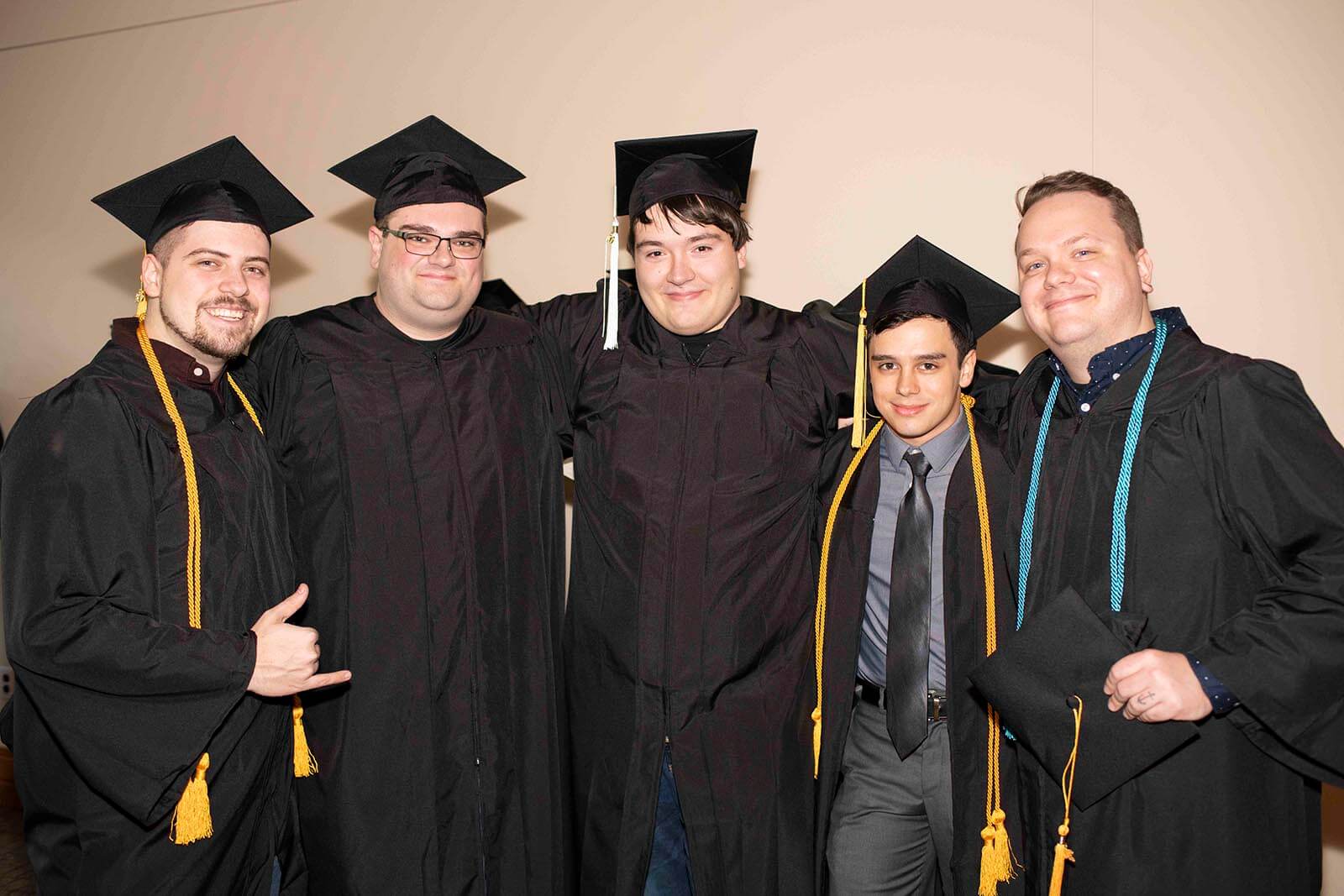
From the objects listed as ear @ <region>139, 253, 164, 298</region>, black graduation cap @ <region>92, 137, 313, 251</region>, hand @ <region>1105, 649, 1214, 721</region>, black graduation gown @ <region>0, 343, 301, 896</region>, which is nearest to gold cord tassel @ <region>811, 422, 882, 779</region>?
hand @ <region>1105, 649, 1214, 721</region>

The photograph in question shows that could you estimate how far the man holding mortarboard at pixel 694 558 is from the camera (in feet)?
8.61

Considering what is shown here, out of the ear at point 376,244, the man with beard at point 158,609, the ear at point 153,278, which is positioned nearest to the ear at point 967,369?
the ear at point 376,244

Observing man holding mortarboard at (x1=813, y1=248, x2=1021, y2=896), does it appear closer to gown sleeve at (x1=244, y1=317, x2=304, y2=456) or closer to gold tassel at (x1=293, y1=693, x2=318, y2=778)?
gold tassel at (x1=293, y1=693, x2=318, y2=778)

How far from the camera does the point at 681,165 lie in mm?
2812

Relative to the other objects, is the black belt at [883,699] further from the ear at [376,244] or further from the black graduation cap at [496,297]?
the ear at [376,244]

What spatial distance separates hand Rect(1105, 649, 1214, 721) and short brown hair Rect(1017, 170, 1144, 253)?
0.95 metres

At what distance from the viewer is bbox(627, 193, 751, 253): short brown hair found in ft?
9.06

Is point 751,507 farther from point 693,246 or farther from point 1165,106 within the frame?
point 1165,106

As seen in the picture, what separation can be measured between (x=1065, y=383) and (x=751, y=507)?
2.77ft

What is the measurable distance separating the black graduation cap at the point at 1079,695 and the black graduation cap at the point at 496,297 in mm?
1946

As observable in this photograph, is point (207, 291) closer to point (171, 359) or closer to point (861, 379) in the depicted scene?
point (171, 359)

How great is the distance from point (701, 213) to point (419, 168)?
31.5 inches

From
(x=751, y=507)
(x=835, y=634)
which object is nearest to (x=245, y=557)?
(x=751, y=507)

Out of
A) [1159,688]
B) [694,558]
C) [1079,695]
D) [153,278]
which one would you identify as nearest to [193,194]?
[153,278]
